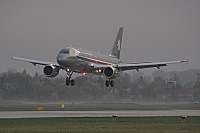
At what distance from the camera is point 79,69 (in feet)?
288

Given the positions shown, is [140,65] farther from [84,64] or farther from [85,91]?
[85,91]

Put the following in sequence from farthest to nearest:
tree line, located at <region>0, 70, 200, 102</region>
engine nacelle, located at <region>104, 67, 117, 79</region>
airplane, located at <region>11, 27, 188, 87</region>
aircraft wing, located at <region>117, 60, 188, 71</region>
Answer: tree line, located at <region>0, 70, 200, 102</region>
aircraft wing, located at <region>117, 60, 188, 71</region>
engine nacelle, located at <region>104, 67, 117, 79</region>
airplane, located at <region>11, 27, 188, 87</region>

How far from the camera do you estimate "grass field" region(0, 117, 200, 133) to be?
193 ft

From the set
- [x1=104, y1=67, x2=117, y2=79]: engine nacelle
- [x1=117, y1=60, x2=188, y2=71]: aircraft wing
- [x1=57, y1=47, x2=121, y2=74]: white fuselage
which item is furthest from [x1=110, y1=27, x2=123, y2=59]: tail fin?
[x1=104, y1=67, x2=117, y2=79]: engine nacelle

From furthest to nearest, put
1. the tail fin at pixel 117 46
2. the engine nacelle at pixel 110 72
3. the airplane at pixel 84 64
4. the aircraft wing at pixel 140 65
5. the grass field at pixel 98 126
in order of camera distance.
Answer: the tail fin at pixel 117 46 < the aircraft wing at pixel 140 65 < the engine nacelle at pixel 110 72 < the airplane at pixel 84 64 < the grass field at pixel 98 126

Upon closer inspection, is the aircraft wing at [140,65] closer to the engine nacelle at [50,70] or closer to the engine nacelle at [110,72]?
the engine nacelle at [110,72]

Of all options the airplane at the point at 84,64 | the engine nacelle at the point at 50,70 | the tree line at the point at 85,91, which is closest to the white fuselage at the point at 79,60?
the airplane at the point at 84,64

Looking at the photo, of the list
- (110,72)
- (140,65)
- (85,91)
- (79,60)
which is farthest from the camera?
(85,91)

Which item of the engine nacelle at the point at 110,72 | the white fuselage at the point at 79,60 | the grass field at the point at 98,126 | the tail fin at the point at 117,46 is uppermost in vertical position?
the tail fin at the point at 117,46

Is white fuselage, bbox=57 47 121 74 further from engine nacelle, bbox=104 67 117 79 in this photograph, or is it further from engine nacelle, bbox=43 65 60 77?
engine nacelle, bbox=43 65 60 77

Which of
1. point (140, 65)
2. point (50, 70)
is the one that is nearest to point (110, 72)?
point (140, 65)

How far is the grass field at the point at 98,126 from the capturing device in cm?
5878

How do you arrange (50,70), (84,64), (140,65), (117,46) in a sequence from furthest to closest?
(117,46)
(140,65)
(50,70)
(84,64)

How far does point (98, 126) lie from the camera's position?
6366 centimetres
